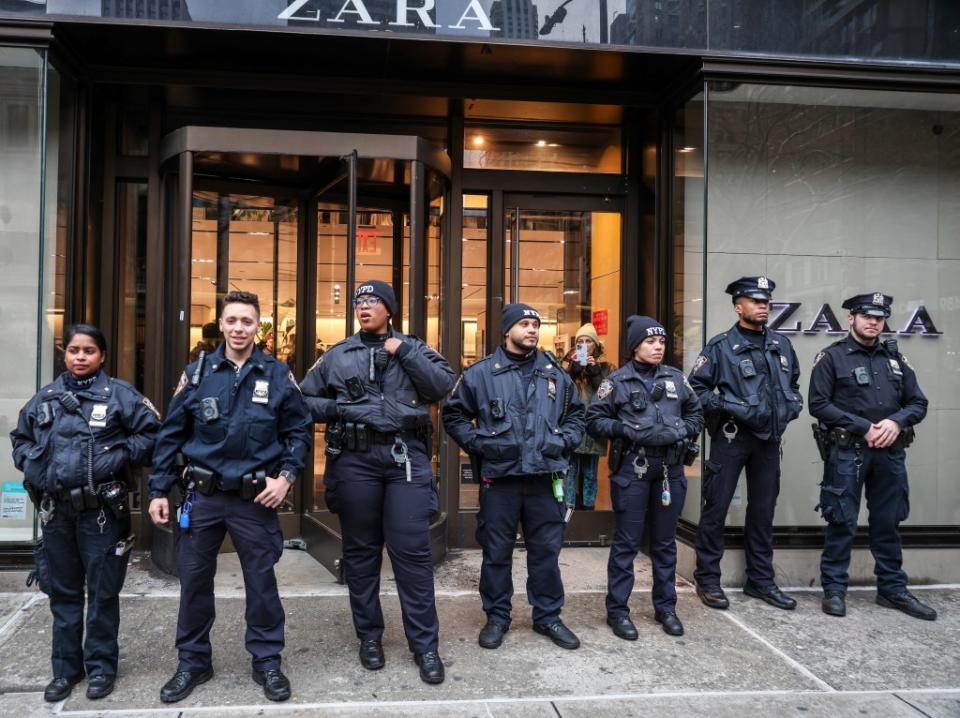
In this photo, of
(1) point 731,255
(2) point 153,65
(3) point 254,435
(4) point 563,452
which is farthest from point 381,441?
(2) point 153,65

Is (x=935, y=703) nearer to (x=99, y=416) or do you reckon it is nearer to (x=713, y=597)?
(x=713, y=597)

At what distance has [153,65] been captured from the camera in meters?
5.99

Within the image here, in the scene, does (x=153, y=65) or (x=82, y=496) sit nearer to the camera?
(x=82, y=496)

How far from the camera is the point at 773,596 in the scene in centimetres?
536

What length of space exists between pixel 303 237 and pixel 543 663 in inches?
168

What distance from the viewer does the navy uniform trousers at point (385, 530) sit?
4125 millimetres

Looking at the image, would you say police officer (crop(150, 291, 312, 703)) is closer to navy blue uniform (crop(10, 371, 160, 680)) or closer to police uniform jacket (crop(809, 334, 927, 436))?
navy blue uniform (crop(10, 371, 160, 680))

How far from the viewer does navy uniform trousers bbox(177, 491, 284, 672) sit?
382 cm

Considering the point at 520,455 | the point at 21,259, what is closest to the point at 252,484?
the point at 520,455

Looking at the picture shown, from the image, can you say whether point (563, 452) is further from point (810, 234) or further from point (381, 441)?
point (810, 234)

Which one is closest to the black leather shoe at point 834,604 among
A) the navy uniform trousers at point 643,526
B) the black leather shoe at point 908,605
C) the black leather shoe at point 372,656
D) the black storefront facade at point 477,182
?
the black leather shoe at point 908,605

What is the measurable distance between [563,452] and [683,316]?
7.39ft

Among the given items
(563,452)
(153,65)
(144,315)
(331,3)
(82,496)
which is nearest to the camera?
(82,496)

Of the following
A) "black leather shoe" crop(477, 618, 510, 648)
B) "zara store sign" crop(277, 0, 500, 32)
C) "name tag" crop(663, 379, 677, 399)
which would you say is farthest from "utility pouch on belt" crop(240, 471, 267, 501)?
"zara store sign" crop(277, 0, 500, 32)
